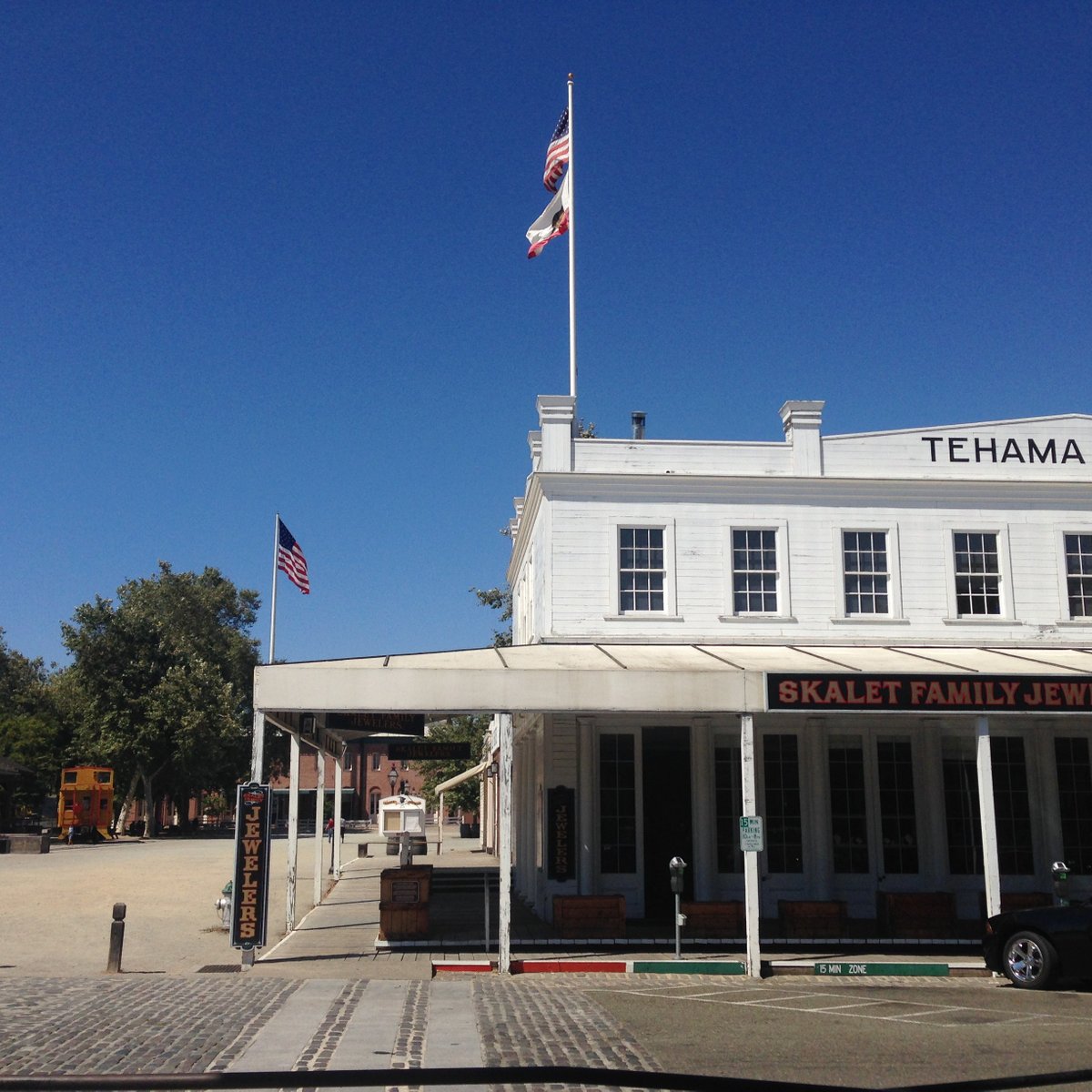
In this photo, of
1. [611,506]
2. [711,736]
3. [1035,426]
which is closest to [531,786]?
[711,736]

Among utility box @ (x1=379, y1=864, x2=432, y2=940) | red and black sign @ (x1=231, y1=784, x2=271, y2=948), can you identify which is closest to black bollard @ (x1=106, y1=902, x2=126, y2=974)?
red and black sign @ (x1=231, y1=784, x2=271, y2=948)

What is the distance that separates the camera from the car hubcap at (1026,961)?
44.8 ft

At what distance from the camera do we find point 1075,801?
2002 centimetres

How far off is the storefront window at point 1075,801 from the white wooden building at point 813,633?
4cm

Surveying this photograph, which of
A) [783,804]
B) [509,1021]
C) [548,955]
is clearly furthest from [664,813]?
[509,1021]

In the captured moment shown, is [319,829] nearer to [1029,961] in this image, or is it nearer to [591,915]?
[591,915]

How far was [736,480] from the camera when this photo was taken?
20766 mm

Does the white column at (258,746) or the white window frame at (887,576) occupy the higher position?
the white window frame at (887,576)

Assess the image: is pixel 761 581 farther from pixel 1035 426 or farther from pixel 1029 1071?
pixel 1029 1071

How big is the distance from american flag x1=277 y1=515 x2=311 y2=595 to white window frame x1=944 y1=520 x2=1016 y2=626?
1560cm

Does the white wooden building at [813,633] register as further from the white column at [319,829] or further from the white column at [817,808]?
the white column at [319,829]

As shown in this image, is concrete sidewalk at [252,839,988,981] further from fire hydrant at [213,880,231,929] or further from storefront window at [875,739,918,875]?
storefront window at [875,739,918,875]

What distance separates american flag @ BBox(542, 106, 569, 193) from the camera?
25641 mm

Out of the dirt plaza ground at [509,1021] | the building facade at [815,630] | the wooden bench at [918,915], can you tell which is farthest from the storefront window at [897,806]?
the dirt plaza ground at [509,1021]
